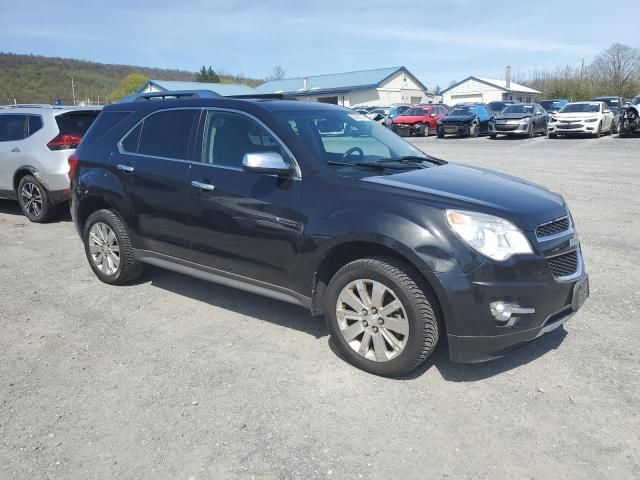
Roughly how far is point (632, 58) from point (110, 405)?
3466 inches

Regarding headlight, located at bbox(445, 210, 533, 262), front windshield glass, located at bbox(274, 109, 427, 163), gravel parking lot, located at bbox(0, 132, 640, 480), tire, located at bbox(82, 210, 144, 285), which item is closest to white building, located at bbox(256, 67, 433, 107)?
tire, located at bbox(82, 210, 144, 285)

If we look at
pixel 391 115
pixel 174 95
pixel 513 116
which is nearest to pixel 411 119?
pixel 391 115

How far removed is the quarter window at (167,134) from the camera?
4.64 metres

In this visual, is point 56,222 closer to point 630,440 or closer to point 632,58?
point 630,440

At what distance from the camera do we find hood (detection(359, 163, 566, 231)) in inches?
132

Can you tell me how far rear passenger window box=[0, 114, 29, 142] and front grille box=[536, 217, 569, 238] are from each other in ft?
26.0

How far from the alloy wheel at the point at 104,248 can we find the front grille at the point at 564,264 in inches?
153

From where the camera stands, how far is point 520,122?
24.3 m

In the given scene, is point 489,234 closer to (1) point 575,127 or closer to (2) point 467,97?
(1) point 575,127

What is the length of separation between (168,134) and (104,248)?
4.75 feet

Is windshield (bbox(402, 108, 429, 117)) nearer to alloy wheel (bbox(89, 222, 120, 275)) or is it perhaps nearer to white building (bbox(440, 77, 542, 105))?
alloy wheel (bbox(89, 222, 120, 275))

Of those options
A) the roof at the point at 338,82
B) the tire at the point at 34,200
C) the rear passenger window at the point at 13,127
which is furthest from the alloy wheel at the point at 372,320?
the roof at the point at 338,82

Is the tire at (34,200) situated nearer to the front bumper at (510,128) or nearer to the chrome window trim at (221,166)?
the chrome window trim at (221,166)

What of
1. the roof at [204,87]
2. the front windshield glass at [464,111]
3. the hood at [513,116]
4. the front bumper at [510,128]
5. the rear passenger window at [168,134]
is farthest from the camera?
the roof at [204,87]
